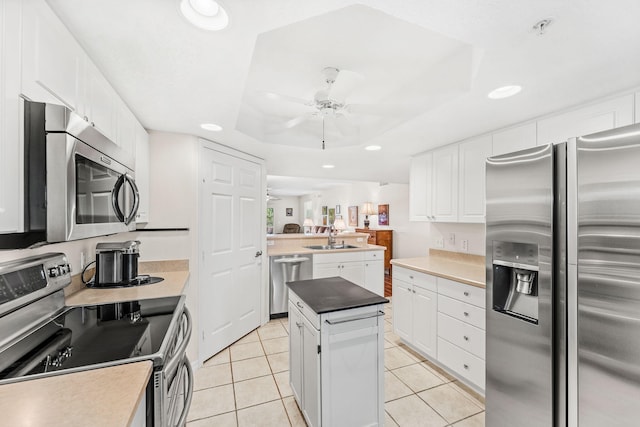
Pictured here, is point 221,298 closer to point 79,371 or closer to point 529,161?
point 79,371

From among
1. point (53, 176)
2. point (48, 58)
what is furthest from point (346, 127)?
point (53, 176)

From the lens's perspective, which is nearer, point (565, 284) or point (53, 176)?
point (53, 176)

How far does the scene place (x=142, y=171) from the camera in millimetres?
2275

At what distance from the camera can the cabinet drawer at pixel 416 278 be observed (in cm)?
260

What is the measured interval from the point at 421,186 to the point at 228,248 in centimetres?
229

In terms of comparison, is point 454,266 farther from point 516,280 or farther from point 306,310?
point 306,310

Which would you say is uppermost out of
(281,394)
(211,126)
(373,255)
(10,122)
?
(211,126)

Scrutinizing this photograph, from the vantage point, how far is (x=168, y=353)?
114 centimetres

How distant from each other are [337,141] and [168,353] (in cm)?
239

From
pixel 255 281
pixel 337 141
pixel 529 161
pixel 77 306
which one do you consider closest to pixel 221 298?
pixel 255 281

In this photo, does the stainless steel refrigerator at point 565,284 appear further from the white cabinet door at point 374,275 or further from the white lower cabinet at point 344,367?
the white cabinet door at point 374,275

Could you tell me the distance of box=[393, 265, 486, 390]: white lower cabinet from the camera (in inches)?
85.4

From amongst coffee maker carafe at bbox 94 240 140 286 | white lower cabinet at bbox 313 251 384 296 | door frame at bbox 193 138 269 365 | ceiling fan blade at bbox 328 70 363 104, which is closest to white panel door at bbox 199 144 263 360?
door frame at bbox 193 138 269 365

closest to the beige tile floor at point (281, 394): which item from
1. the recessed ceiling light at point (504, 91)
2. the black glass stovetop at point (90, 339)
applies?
the black glass stovetop at point (90, 339)
